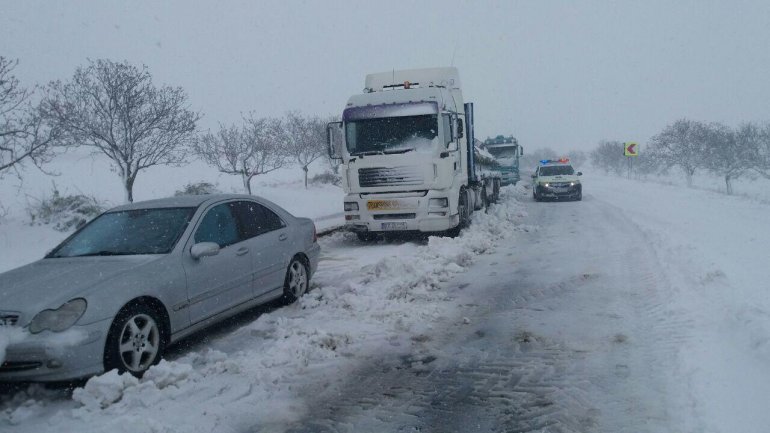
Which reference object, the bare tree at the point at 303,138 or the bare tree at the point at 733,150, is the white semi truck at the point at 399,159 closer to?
the bare tree at the point at 303,138

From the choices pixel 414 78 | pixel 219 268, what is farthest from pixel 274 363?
pixel 414 78

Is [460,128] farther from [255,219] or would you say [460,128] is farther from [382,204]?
[255,219]

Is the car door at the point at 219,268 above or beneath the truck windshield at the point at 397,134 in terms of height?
beneath

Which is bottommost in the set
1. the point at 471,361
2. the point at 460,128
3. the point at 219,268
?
the point at 471,361

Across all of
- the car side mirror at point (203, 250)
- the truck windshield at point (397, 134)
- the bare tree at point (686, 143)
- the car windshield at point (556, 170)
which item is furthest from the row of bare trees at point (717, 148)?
the car side mirror at point (203, 250)

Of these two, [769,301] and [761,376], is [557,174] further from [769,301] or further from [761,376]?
[761,376]

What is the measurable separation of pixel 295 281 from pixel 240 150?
2381 cm

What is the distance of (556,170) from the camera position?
85.0ft

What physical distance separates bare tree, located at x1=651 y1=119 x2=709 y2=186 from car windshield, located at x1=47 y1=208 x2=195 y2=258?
5549 centimetres

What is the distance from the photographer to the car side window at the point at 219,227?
579 centimetres

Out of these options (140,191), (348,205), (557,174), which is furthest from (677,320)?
(140,191)

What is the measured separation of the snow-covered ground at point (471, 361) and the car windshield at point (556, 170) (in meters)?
17.0

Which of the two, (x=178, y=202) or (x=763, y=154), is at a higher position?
(x=178, y=202)

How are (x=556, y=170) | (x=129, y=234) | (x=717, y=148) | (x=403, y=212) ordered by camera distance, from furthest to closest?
(x=717, y=148)
(x=556, y=170)
(x=403, y=212)
(x=129, y=234)
